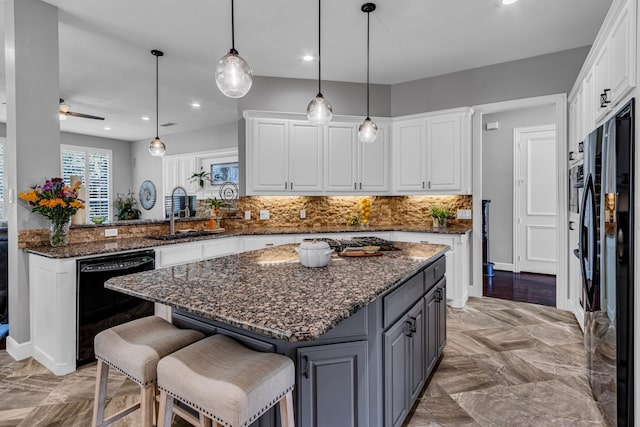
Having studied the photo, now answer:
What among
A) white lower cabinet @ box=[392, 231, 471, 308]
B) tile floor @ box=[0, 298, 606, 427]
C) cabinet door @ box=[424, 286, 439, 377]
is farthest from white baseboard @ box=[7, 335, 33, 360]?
white lower cabinet @ box=[392, 231, 471, 308]

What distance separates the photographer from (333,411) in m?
1.38

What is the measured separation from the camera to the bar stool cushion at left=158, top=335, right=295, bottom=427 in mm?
1061

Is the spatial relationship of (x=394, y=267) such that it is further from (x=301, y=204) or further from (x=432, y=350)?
(x=301, y=204)

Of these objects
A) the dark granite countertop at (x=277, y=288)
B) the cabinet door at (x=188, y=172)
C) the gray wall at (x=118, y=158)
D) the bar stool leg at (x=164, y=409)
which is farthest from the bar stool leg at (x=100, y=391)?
the gray wall at (x=118, y=158)

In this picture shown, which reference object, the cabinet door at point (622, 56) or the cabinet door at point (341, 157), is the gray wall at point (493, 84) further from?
the cabinet door at point (622, 56)

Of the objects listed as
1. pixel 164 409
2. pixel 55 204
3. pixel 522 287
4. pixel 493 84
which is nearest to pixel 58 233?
pixel 55 204

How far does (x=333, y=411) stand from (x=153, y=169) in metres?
8.32

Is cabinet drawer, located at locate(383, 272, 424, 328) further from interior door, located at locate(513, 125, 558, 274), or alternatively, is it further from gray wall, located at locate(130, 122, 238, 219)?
gray wall, located at locate(130, 122, 238, 219)

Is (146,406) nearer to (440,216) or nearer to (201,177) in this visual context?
(440,216)

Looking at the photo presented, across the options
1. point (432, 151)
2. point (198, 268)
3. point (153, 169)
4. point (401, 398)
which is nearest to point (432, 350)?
point (401, 398)

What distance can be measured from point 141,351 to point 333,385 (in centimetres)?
79

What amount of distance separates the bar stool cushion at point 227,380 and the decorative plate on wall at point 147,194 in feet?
26.0

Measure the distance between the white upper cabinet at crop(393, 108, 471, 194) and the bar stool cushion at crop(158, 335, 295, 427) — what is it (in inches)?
142

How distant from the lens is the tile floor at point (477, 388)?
1.99 metres
